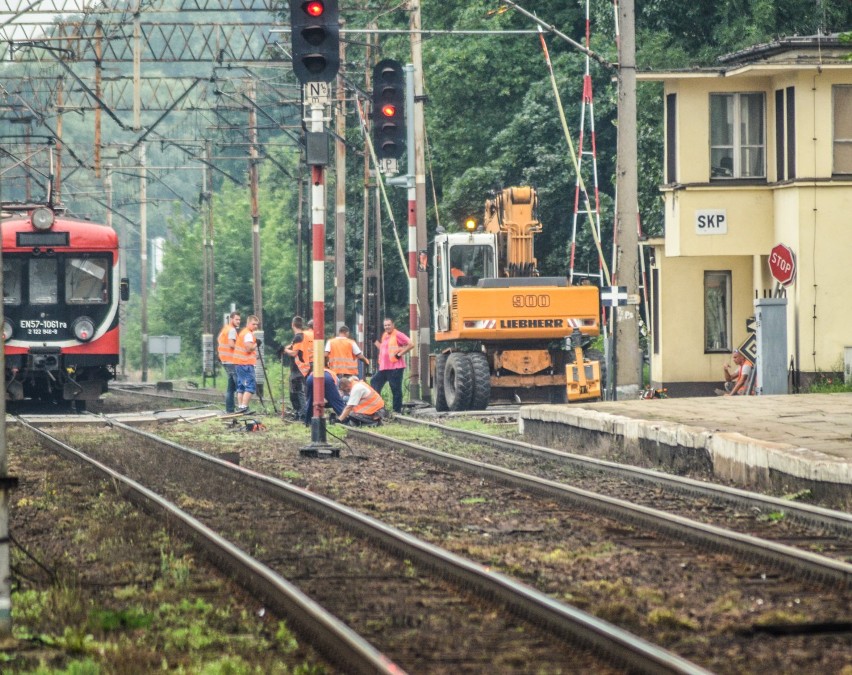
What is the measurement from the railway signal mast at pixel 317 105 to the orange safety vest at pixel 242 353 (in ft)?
20.5

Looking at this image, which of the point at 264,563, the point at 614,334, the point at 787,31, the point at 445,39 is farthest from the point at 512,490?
the point at 445,39

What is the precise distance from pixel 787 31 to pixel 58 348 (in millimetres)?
19248

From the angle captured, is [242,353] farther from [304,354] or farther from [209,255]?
[209,255]

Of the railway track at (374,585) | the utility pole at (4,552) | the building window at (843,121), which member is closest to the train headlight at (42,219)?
the railway track at (374,585)

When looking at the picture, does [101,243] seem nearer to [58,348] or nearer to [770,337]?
[58,348]

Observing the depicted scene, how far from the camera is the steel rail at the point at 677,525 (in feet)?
30.7

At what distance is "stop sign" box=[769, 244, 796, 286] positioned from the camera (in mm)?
22984

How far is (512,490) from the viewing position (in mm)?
14742

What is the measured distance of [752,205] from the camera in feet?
94.5

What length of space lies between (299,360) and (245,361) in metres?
1.00

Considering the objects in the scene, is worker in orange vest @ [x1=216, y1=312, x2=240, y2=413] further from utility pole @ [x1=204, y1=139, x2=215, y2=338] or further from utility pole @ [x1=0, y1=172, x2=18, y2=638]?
utility pole @ [x1=204, y1=139, x2=215, y2=338]

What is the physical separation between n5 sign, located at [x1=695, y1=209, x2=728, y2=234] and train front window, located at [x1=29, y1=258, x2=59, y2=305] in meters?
11.3

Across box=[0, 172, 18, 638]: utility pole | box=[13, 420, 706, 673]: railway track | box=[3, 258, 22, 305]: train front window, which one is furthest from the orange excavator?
box=[0, 172, 18, 638]: utility pole

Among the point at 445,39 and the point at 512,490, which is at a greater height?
the point at 445,39
